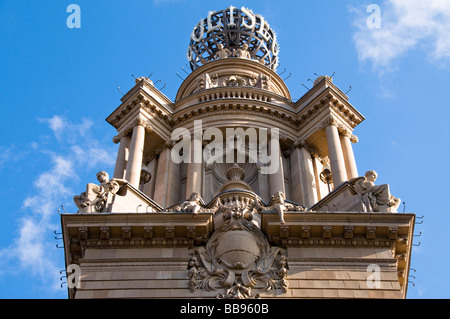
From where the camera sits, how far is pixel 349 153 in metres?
36.4

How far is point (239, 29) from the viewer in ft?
163

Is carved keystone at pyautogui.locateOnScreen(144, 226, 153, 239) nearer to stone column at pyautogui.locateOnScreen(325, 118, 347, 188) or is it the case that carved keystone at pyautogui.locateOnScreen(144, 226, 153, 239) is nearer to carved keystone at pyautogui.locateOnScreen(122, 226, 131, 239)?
carved keystone at pyautogui.locateOnScreen(122, 226, 131, 239)

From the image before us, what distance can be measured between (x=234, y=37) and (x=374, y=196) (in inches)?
1016

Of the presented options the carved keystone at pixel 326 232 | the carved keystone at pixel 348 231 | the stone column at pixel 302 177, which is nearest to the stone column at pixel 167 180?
the stone column at pixel 302 177

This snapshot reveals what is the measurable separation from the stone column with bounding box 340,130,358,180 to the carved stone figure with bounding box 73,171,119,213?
13364 millimetres

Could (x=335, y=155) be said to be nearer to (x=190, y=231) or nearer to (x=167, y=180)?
(x=167, y=180)

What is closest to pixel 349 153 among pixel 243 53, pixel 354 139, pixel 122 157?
pixel 354 139

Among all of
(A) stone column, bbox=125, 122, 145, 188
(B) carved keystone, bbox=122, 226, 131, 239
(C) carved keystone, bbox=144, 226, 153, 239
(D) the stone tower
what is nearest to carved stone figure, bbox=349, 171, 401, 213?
(D) the stone tower

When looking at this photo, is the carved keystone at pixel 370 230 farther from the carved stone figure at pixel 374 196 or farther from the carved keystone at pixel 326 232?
the carved keystone at pixel 326 232

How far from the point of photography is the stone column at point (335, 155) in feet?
111

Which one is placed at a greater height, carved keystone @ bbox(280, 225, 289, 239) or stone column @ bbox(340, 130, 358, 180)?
stone column @ bbox(340, 130, 358, 180)

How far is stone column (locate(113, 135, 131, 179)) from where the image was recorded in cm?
3626

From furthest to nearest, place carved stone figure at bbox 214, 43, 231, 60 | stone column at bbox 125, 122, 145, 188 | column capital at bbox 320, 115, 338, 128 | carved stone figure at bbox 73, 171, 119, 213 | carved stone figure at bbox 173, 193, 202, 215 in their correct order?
carved stone figure at bbox 214, 43, 231, 60 → column capital at bbox 320, 115, 338, 128 → stone column at bbox 125, 122, 145, 188 → carved stone figure at bbox 73, 171, 119, 213 → carved stone figure at bbox 173, 193, 202, 215
